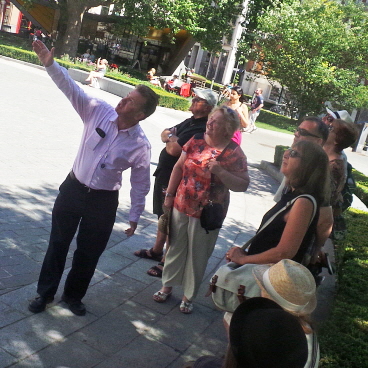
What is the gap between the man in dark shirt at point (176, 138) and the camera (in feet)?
17.5

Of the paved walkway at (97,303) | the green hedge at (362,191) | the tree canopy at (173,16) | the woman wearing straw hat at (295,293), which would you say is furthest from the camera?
the tree canopy at (173,16)

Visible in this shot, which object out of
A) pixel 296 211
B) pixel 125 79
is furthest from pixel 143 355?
pixel 125 79

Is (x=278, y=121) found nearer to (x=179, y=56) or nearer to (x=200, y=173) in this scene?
(x=179, y=56)

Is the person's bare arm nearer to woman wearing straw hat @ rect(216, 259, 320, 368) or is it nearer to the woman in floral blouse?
the woman in floral blouse

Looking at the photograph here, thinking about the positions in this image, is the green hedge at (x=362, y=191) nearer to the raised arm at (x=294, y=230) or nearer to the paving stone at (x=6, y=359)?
the raised arm at (x=294, y=230)

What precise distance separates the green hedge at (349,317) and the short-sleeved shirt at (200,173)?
1.29 metres

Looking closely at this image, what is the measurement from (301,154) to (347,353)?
1276 mm

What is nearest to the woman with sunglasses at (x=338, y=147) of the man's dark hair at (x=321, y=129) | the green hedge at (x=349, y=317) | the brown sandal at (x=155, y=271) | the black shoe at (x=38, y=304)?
the man's dark hair at (x=321, y=129)

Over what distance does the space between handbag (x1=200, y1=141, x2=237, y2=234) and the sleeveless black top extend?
959 millimetres

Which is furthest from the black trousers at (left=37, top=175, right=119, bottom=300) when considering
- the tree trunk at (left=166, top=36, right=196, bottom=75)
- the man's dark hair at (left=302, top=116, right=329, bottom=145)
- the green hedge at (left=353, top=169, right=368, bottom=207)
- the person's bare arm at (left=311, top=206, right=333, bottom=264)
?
the tree trunk at (left=166, top=36, right=196, bottom=75)

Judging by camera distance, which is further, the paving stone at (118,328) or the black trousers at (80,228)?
the black trousers at (80,228)

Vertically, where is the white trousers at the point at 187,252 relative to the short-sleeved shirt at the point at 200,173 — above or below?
below

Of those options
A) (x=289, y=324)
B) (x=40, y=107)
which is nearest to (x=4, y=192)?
(x=289, y=324)

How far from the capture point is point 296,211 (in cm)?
344
